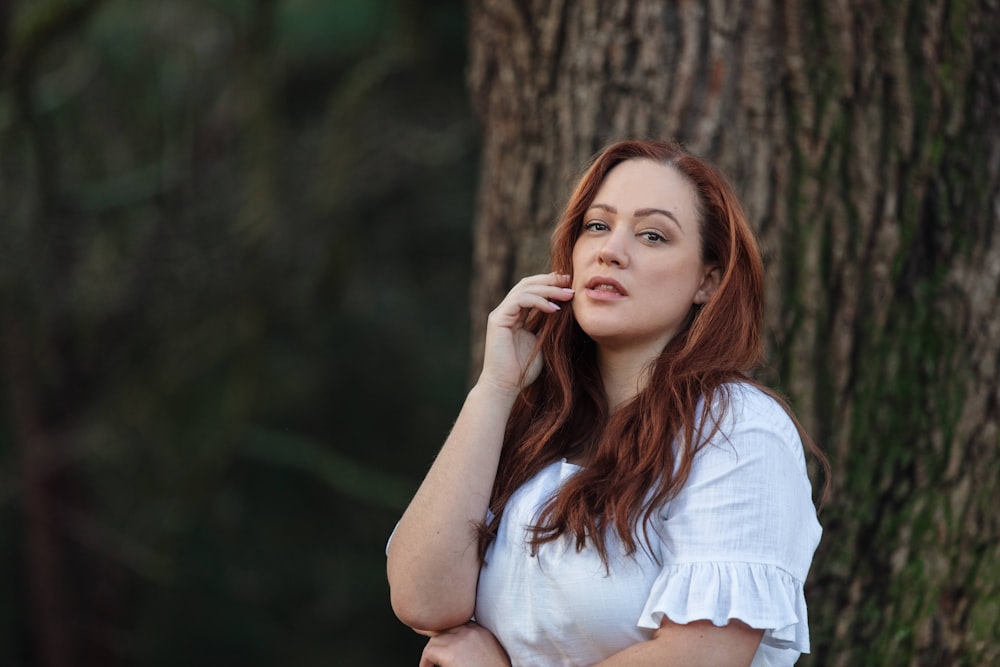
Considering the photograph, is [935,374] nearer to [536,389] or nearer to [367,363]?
[536,389]

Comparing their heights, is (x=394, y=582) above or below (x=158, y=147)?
below

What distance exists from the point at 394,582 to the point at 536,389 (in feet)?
1.69

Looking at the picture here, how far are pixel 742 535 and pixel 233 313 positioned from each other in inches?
224

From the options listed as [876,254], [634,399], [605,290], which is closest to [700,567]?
[634,399]

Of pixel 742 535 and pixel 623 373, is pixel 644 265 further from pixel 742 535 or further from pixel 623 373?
pixel 742 535

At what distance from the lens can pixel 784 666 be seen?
2.19m

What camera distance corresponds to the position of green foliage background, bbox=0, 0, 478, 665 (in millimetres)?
6520

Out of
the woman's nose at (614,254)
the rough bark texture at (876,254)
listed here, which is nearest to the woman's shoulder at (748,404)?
the woman's nose at (614,254)

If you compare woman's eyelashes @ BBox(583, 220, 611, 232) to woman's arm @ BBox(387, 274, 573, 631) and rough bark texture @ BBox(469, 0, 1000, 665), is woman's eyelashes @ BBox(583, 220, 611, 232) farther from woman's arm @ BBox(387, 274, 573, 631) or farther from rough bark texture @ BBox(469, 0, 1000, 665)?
rough bark texture @ BBox(469, 0, 1000, 665)

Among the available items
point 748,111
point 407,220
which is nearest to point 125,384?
point 407,220

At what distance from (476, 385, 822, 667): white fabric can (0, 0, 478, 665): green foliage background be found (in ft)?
11.3

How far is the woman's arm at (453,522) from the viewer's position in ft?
7.23

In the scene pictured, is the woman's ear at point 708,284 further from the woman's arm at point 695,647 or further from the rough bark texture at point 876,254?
the rough bark texture at point 876,254

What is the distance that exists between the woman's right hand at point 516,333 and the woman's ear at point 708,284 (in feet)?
0.82
